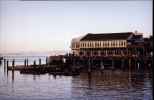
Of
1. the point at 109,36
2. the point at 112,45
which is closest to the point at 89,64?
the point at 112,45

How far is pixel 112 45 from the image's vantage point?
6962cm

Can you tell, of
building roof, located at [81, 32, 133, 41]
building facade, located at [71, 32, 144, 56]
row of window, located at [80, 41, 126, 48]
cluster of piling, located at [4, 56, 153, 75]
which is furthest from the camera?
building roof, located at [81, 32, 133, 41]

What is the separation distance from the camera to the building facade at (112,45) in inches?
2702

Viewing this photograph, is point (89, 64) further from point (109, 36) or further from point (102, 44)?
point (109, 36)

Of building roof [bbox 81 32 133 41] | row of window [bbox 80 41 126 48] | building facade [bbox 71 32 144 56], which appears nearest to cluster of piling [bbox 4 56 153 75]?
building facade [bbox 71 32 144 56]

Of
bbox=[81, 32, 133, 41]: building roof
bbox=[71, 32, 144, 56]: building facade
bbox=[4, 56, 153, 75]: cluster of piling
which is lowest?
bbox=[4, 56, 153, 75]: cluster of piling

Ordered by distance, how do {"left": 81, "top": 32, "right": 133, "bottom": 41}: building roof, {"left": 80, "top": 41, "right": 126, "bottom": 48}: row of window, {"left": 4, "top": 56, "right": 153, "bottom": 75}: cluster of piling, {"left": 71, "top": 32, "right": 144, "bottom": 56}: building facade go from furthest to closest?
{"left": 81, "top": 32, "right": 133, "bottom": 41}: building roof → {"left": 80, "top": 41, "right": 126, "bottom": 48}: row of window → {"left": 71, "top": 32, "right": 144, "bottom": 56}: building facade → {"left": 4, "top": 56, "right": 153, "bottom": 75}: cluster of piling

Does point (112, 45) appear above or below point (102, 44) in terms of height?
below

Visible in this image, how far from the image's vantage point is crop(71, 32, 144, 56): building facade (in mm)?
68625

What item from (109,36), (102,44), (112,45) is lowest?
(112,45)

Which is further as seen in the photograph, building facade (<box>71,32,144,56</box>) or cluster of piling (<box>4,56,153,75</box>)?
building facade (<box>71,32,144,56</box>)

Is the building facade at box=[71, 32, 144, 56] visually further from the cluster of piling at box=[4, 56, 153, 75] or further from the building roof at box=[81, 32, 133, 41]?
the cluster of piling at box=[4, 56, 153, 75]

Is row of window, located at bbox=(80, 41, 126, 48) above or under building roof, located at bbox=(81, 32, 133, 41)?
under

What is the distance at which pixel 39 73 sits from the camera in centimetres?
5716
